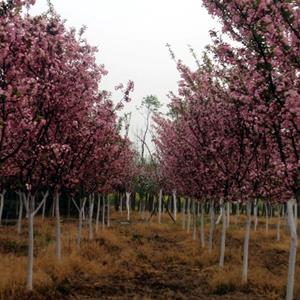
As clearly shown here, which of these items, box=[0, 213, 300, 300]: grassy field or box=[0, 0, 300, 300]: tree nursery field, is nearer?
box=[0, 0, 300, 300]: tree nursery field

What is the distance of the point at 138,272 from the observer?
17.2 m

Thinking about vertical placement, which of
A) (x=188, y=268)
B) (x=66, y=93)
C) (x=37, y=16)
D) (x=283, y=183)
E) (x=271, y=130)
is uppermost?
(x=37, y=16)

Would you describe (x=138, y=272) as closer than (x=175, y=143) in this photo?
Yes

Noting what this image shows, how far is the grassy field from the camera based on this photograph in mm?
13578

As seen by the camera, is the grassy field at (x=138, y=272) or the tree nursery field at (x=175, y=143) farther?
the grassy field at (x=138, y=272)

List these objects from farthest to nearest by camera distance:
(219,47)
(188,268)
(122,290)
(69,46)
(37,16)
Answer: (188,268), (122,290), (69,46), (219,47), (37,16)

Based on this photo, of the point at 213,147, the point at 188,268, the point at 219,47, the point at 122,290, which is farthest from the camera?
the point at 188,268

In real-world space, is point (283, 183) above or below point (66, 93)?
below

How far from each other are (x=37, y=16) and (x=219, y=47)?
13.1ft

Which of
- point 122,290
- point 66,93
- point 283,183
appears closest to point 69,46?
point 66,93

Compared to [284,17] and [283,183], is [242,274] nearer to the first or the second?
[283,183]

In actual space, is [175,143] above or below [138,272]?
above

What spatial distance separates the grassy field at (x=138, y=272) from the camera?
1358cm

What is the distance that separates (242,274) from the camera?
51.7ft
